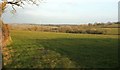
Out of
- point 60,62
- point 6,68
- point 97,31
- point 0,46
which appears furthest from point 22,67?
point 97,31

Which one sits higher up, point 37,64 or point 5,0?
point 5,0

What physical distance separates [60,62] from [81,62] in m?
1.64

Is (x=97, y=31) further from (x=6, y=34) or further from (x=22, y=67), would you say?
(x=22, y=67)

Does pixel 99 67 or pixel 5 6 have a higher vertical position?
pixel 5 6

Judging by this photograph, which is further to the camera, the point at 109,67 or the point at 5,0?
the point at 5,0

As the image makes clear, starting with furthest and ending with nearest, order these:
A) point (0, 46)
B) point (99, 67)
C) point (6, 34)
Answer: point (6, 34), point (0, 46), point (99, 67)

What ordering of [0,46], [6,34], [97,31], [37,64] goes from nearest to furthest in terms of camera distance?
1. [37,64]
2. [0,46]
3. [6,34]
4. [97,31]

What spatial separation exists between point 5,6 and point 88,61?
923 inches

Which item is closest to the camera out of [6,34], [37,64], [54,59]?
[37,64]

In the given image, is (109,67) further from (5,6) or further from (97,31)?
(97,31)

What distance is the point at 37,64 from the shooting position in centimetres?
2094

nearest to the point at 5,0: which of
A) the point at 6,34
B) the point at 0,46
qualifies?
the point at 6,34

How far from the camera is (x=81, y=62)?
838 inches

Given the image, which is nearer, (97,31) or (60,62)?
(60,62)
